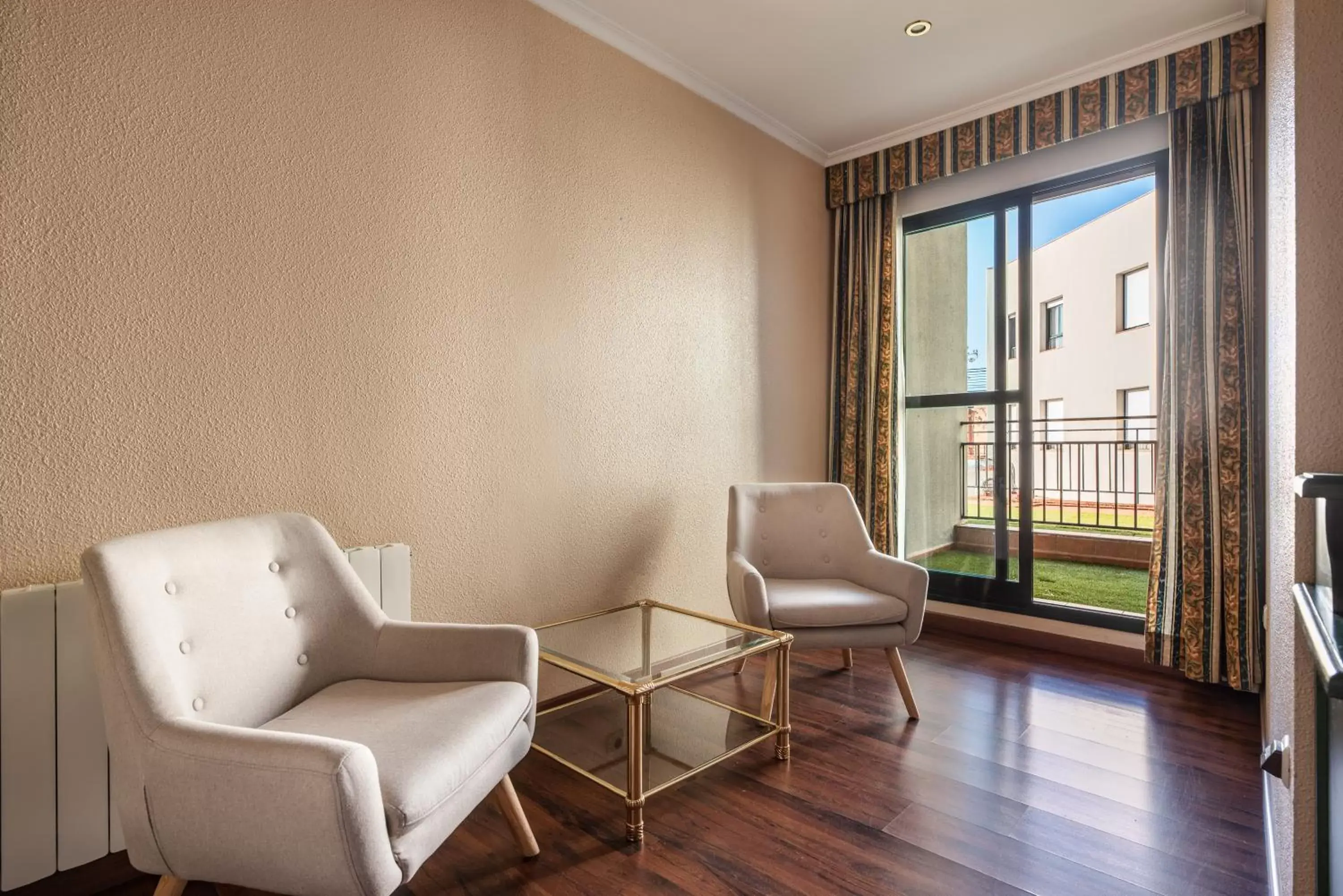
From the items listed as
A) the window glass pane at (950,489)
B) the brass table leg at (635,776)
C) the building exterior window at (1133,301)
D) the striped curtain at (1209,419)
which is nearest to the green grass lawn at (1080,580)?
the window glass pane at (950,489)

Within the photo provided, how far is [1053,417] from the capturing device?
6297mm

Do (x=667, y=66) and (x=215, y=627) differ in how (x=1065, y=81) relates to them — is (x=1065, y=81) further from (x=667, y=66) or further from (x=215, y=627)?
(x=215, y=627)

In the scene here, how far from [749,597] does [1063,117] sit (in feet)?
8.90

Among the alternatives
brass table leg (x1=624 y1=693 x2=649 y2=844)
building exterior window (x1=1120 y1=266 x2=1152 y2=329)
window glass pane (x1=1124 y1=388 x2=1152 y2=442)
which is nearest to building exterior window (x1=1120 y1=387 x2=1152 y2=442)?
window glass pane (x1=1124 y1=388 x2=1152 y2=442)

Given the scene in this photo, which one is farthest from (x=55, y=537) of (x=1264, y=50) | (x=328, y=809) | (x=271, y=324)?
(x=1264, y=50)

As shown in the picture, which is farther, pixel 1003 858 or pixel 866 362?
pixel 866 362

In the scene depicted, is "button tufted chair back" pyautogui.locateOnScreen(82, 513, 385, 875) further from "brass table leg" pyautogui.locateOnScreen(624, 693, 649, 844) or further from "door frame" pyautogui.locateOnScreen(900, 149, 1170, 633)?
"door frame" pyautogui.locateOnScreen(900, 149, 1170, 633)

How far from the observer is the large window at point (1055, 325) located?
6645 millimetres

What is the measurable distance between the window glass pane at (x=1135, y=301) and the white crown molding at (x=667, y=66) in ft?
14.0

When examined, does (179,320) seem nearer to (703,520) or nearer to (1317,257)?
(703,520)

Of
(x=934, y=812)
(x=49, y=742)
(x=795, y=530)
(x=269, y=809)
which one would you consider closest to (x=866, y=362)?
(x=795, y=530)

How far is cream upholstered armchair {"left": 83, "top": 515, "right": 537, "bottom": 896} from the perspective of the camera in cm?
110

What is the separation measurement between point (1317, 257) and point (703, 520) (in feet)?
7.93

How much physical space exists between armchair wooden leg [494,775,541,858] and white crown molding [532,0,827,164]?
8.82 feet
